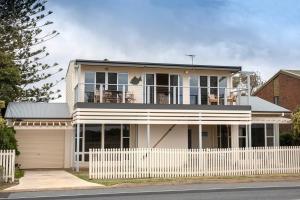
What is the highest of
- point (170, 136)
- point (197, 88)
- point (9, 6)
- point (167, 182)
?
point (9, 6)

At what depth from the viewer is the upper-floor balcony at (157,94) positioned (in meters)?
28.0

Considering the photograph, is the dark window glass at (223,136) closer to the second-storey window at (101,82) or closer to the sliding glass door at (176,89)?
the sliding glass door at (176,89)

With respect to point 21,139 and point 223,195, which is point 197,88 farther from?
point 223,195

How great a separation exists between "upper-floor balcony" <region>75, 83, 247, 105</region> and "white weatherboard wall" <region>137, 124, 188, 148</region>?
60.9 inches

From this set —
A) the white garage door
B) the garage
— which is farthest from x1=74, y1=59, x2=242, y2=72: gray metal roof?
the white garage door

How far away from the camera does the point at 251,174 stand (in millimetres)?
24906

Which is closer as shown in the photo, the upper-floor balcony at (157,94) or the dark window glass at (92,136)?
the upper-floor balcony at (157,94)

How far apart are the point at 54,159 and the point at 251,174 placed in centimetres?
1226

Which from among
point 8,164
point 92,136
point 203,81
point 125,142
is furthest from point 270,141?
point 8,164

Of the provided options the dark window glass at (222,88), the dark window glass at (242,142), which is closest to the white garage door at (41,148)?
the dark window glass at (222,88)

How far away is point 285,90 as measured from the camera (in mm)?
41438

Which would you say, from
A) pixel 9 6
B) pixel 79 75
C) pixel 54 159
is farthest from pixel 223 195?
pixel 9 6

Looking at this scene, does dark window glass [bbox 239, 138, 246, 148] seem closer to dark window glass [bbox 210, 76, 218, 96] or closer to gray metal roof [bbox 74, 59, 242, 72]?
dark window glass [bbox 210, 76, 218, 96]

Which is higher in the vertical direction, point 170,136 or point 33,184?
point 170,136
